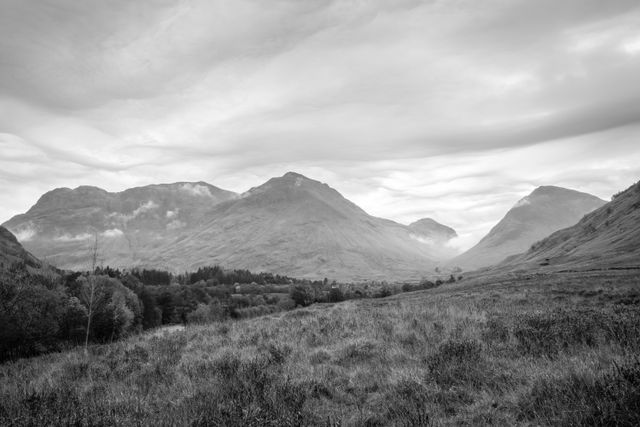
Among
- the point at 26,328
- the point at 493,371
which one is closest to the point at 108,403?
the point at 493,371

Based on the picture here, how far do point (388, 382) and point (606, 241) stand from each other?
105308 mm

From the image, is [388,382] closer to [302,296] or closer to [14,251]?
[302,296]

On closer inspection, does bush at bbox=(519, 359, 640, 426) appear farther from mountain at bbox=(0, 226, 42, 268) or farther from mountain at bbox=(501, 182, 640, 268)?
mountain at bbox=(0, 226, 42, 268)

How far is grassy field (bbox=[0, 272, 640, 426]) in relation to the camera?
18.8 feet

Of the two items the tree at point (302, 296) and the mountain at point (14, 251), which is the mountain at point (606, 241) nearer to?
the tree at point (302, 296)

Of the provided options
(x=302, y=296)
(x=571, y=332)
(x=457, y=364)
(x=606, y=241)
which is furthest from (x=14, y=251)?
(x=606, y=241)

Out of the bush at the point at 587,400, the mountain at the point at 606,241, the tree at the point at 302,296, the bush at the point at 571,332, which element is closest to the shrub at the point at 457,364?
the bush at the point at 571,332

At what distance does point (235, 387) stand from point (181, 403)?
108 cm

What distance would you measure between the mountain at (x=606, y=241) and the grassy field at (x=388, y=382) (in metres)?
58.9

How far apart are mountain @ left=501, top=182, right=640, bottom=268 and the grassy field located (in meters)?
58.9

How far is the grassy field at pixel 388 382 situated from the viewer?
5.74 m

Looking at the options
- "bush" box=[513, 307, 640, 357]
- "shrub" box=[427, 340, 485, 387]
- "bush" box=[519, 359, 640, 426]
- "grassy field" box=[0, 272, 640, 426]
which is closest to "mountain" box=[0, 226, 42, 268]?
"grassy field" box=[0, 272, 640, 426]

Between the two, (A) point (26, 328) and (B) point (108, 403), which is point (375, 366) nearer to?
(B) point (108, 403)

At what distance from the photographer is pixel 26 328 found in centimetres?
3950
